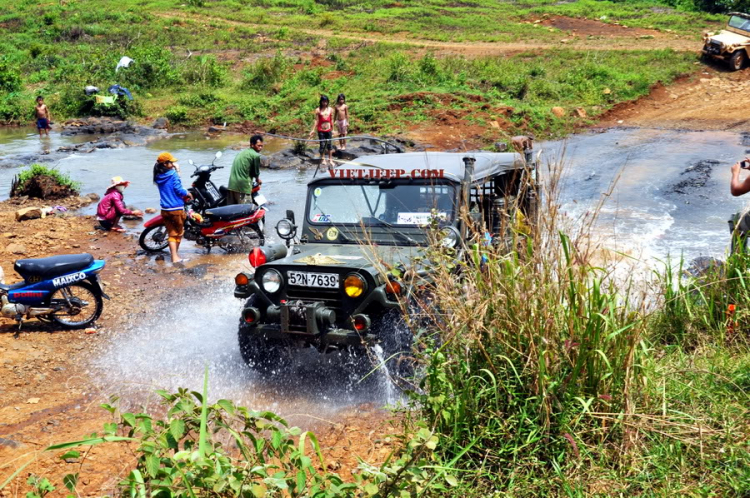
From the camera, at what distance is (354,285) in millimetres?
5504

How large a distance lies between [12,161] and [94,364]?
45.3 ft

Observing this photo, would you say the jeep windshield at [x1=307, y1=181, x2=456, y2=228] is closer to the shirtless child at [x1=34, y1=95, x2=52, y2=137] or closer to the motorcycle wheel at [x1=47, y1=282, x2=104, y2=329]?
the motorcycle wheel at [x1=47, y1=282, x2=104, y2=329]

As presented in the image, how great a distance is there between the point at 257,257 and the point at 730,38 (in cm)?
2331

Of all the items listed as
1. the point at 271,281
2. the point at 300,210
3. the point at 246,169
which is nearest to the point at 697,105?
the point at 300,210

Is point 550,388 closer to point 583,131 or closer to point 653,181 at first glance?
point 653,181

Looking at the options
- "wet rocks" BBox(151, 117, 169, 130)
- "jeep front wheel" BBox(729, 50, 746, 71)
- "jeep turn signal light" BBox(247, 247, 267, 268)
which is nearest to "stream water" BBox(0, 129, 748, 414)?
"jeep turn signal light" BBox(247, 247, 267, 268)

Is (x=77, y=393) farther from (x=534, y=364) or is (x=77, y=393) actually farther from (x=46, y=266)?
(x=534, y=364)

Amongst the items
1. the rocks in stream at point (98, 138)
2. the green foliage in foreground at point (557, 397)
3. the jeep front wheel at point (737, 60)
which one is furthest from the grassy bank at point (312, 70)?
the green foliage in foreground at point (557, 397)

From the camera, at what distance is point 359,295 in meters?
5.50

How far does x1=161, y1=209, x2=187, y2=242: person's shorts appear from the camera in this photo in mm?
9609

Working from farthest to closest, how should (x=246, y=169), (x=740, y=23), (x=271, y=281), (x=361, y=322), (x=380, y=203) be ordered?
1. (x=740, y=23)
2. (x=246, y=169)
3. (x=380, y=203)
4. (x=271, y=281)
5. (x=361, y=322)

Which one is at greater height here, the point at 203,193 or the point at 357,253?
the point at 357,253

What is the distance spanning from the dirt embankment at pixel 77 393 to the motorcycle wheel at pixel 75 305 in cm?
11

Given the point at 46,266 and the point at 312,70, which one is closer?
the point at 46,266
